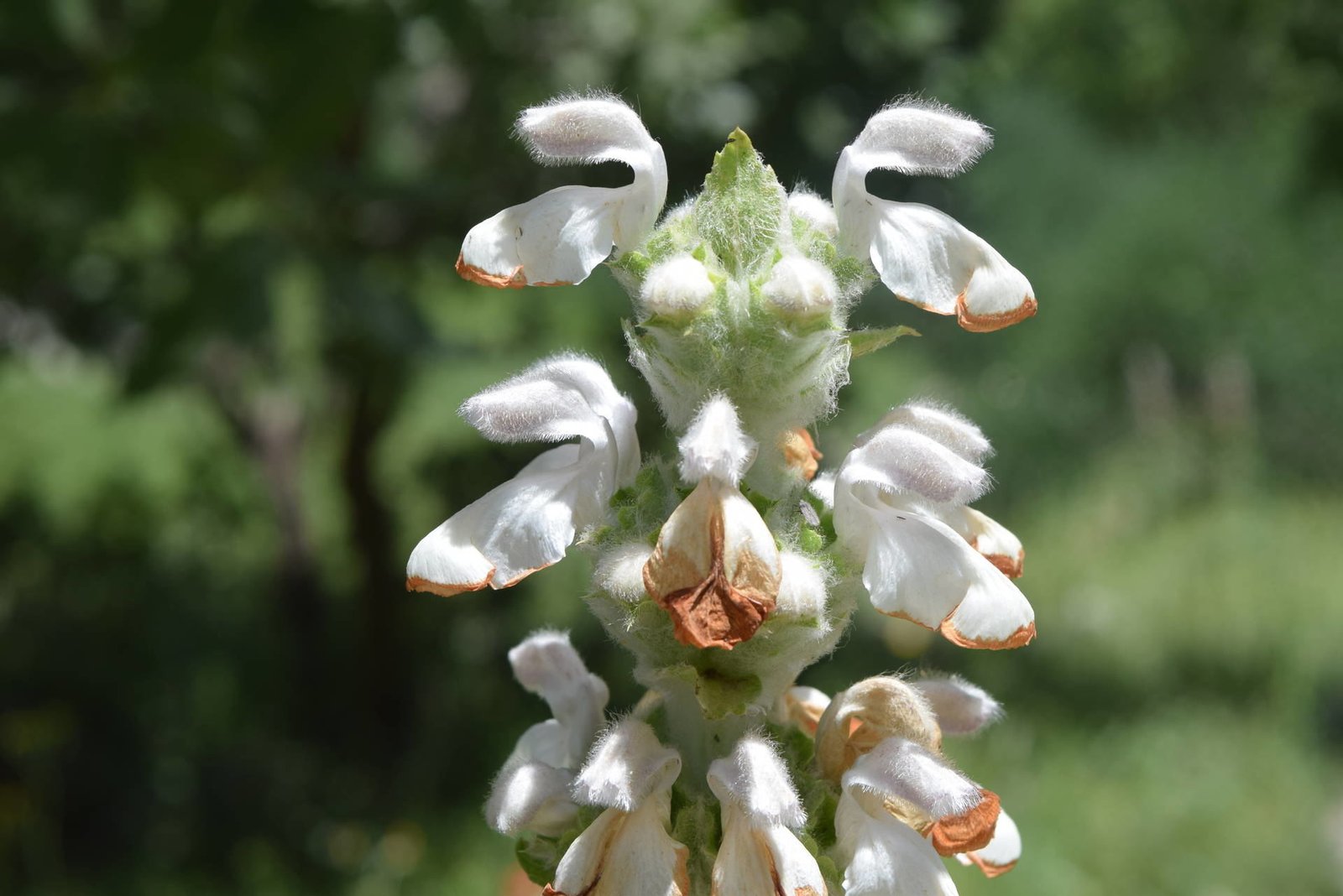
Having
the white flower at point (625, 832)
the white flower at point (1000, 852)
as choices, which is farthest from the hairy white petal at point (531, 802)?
the white flower at point (1000, 852)

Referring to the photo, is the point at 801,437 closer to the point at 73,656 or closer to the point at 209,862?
the point at 209,862

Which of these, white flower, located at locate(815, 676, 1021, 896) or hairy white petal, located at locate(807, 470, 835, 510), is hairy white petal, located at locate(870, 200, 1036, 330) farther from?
white flower, located at locate(815, 676, 1021, 896)

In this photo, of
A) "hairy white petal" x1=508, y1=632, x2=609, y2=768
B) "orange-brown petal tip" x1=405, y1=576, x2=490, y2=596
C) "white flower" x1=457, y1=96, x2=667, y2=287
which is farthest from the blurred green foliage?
"orange-brown petal tip" x1=405, y1=576, x2=490, y2=596

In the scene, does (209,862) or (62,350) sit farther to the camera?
(62,350)

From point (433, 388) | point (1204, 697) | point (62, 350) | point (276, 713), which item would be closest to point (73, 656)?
point (276, 713)

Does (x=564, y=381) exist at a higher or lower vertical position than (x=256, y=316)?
higher
